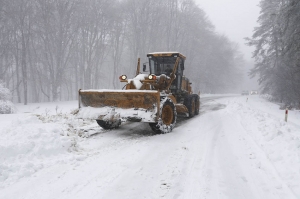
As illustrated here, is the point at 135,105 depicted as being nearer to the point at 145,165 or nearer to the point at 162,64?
the point at 145,165

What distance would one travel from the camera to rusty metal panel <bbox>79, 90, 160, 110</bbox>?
6.57 m

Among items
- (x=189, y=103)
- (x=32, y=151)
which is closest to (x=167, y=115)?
(x=189, y=103)

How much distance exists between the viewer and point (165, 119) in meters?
7.48

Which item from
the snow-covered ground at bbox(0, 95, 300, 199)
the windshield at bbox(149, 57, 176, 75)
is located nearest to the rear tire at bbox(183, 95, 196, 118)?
the windshield at bbox(149, 57, 176, 75)

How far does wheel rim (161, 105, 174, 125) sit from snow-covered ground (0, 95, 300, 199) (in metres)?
0.98

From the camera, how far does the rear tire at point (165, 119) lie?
6.86 m

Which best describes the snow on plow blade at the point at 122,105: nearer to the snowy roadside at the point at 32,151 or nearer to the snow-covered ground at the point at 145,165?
the snow-covered ground at the point at 145,165

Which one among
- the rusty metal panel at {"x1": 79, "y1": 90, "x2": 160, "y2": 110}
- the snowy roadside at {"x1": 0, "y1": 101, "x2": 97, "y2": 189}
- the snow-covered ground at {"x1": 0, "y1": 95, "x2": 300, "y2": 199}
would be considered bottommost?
the snow-covered ground at {"x1": 0, "y1": 95, "x2": 300, "y2": 199}

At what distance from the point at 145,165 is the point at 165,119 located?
325 centimetres

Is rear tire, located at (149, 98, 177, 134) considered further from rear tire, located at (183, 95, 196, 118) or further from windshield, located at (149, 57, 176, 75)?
rear tire, located at (183, 95, 196, 118)

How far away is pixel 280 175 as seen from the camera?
154 inches

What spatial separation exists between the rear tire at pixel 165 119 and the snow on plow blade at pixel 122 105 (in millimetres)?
420

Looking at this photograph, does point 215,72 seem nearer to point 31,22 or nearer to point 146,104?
point 31,22

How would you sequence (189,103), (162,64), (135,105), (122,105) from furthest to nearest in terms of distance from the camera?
(189,103)
(162,64)
(122,105)
(135,105)
